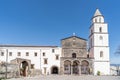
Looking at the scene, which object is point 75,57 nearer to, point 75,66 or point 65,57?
point 75,66

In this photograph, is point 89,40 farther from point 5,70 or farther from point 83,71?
point 5,70

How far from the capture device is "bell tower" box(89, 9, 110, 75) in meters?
58.4

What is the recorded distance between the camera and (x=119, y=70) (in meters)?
66.2

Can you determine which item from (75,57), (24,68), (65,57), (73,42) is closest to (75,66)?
(75,57)

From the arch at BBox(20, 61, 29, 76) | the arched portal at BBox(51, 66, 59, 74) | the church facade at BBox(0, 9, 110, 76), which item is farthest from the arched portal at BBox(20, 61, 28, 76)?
the arched portal at BBox(51, 66, 59, 74)

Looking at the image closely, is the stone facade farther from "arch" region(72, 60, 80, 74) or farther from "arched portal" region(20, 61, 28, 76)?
"arched portal" region(20, 61, 28, 76)

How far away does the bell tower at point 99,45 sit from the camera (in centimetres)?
5838

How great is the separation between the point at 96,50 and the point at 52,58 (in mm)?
10399

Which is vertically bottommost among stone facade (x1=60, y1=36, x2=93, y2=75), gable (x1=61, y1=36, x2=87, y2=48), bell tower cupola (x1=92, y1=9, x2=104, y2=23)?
stone facade (x1=60, y1=36, x2=93, y2=75)

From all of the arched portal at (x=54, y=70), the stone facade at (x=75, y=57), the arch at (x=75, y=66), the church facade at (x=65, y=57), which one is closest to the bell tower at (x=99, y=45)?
the church facade at (x=65, y=57)

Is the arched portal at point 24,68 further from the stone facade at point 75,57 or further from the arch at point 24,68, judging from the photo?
the stone facade at point 75,57

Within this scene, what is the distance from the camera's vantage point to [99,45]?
59594 mm

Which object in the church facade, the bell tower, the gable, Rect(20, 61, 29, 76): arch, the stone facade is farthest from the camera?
the gable

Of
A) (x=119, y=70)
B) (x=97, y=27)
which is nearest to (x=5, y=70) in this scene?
(x=97, y=27)
